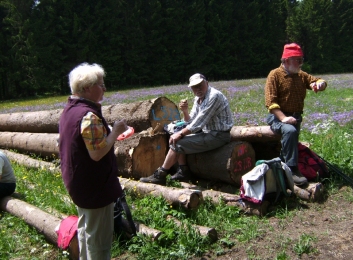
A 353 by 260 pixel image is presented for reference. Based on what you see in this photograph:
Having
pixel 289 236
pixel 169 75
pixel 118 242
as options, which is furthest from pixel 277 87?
pixel 169 75

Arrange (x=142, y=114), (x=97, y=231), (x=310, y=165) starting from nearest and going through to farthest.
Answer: (x=97, y=231) → (x=310, y=165) → (x=142, y=114)

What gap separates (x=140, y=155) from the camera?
5648 mm

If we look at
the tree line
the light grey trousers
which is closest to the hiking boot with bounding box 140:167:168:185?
the light grey trousers

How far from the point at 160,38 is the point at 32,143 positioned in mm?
34466

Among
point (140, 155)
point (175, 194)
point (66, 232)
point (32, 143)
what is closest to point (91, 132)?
point (66, 232)

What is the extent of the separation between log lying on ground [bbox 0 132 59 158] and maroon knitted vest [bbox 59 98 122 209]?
4.18 meters

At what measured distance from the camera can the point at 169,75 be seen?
40.2 m

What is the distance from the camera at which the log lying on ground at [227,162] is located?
5203 mm

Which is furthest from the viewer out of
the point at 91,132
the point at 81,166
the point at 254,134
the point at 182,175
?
the point at 182,175

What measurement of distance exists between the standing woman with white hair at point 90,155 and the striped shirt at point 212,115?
2.18 m

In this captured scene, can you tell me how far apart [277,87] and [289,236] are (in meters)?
2.10

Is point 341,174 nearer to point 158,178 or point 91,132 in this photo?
point 158,178

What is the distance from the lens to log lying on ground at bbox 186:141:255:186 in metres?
5.20

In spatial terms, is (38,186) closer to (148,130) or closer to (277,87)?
(148,130)
